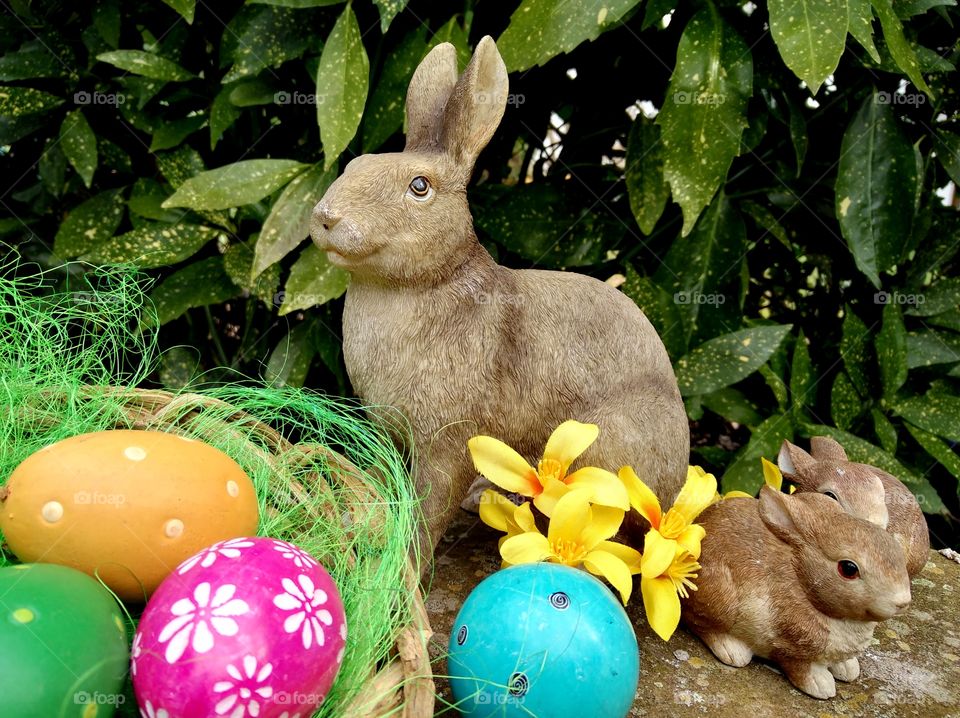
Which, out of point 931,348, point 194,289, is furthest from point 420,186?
A: point 931,348

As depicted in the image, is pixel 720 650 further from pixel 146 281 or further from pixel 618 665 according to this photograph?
pixel 146 281

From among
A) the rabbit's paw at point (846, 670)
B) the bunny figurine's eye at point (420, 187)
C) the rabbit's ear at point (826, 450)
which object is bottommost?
the rabbit's paw at point (846, 670)

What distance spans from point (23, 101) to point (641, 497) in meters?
1.47

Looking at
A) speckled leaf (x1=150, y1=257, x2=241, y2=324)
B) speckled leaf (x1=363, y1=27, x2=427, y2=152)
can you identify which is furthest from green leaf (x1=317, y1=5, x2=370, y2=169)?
speckled leaf (x1=150, y1=257, x2=241, y2=324)

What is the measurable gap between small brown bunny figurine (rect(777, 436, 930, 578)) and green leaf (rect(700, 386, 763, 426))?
1.44 ft

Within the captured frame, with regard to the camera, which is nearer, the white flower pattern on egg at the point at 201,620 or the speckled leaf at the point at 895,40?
the white flower pattern on egg at the point at 201,620

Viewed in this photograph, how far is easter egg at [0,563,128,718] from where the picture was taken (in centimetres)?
82

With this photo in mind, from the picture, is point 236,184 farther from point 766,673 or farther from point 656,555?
point 766,673

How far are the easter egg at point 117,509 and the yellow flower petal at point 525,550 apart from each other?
38 cm

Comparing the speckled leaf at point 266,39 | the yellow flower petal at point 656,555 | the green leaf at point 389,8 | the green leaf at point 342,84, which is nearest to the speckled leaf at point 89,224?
the speckled leaf at point 266,39

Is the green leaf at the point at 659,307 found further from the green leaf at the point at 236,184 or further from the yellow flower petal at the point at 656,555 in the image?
the green leaf at the point at 236,184

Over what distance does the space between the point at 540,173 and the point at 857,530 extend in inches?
43.9

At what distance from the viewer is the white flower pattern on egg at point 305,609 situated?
0.90m

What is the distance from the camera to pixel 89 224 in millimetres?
1778
